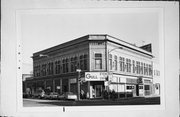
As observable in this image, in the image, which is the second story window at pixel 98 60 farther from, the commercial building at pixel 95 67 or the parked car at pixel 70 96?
the parked car at pixel 70 96

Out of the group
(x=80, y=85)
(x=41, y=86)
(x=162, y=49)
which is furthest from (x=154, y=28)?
(x=41, y=86)

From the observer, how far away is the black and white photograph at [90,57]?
2.75m

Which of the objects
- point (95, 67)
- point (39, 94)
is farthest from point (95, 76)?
point (39, 94)

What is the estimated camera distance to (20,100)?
2754 mm

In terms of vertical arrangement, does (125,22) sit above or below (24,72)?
above

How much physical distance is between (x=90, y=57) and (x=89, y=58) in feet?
0.05

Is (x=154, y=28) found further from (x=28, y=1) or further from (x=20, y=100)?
(x=20, y=100)

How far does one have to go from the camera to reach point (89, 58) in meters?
2.75

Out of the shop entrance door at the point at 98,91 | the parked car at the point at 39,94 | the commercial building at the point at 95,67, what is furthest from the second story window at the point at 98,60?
the parked car at the point at 39,94

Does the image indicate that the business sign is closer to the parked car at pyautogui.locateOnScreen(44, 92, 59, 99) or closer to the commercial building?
the commercial building

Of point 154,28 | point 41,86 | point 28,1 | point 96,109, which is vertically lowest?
point 96,109

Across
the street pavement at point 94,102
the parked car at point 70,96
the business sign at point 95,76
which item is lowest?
the street pavement at point 94,102

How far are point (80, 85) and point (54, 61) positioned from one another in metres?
0.37

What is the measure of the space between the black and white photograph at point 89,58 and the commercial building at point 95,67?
1 cm
